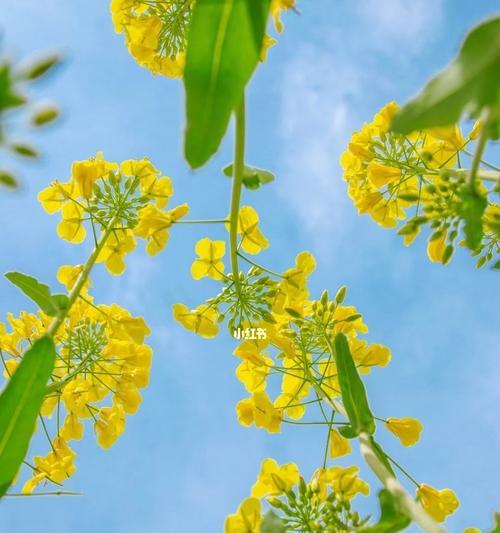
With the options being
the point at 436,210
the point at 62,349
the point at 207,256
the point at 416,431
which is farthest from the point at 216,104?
the point at 416,431

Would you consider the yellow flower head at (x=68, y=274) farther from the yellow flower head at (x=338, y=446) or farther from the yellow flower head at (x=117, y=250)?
the yellow flower head at (x=338, y=446)

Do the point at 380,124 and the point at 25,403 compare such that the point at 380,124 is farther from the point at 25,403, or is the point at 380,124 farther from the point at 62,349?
the point at 25,403

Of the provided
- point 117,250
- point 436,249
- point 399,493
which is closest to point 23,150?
point 399,493

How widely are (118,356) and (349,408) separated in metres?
1.29

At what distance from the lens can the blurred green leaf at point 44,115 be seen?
0.92 metres

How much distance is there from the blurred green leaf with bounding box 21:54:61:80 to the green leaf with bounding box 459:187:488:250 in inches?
42.6

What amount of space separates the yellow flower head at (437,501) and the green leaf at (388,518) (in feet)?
3.05

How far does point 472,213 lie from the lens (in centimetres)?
182

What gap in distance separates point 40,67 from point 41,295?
1617mm

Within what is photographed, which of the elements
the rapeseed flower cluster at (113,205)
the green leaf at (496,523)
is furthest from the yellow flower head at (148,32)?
the green leaf at (496,523)

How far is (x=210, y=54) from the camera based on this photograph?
1.70m

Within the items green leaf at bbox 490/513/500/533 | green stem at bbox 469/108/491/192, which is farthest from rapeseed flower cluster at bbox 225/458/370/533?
green stem at bbox 469/108/491/192

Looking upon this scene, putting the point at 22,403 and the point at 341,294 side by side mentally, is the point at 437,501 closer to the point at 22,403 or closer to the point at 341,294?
the point at 341,294

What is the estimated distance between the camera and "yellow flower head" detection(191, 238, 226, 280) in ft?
10.5
